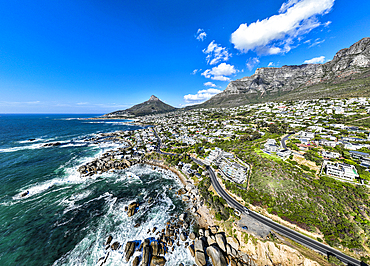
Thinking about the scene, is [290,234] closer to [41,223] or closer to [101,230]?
[101,230]

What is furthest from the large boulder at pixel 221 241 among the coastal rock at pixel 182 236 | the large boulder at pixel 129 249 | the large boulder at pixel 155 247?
the large boulder at pixel 129 249

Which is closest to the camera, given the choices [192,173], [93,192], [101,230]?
[101,230]

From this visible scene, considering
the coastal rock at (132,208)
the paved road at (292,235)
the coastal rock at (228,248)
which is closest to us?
the paved road at (292,235)

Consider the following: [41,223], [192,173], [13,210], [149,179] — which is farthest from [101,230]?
[192,173]

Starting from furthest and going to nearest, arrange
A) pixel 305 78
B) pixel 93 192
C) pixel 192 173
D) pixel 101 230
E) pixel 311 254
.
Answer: pixel 305 78 → pixel 192 173 → pixel 93 192 → pixel 101 230 → pixel 311 254

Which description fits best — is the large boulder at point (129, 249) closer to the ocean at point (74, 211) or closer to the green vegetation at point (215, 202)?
the ocean at point (74, 211)

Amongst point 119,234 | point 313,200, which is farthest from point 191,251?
point 313,200

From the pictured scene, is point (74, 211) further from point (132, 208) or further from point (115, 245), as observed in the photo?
point (115, 245)
